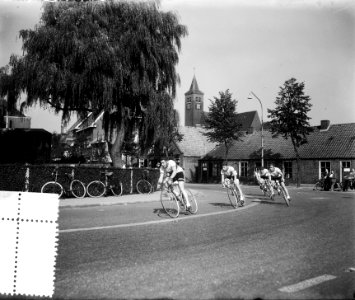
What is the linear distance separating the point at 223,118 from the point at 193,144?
1158 centimetres

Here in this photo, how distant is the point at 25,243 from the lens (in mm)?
3062

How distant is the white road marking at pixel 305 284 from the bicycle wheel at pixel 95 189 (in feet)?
44.5

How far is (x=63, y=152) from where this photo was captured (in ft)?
155

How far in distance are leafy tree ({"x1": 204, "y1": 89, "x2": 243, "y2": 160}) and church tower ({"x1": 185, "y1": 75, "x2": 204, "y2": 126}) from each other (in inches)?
2319

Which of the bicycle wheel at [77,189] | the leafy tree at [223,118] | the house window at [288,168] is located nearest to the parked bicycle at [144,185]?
the bicycle wheel at [77,189]

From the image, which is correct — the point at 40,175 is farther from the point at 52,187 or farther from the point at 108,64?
the point at 108,64

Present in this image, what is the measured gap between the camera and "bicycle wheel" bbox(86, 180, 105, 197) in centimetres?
1677

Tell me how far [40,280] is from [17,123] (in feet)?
194

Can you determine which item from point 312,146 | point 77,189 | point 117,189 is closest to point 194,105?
point 312,146

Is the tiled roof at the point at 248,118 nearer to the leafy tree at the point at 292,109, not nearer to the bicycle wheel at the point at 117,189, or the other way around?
the leafy tree at the point at 292,109

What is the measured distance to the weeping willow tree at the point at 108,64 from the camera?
62.9 feet

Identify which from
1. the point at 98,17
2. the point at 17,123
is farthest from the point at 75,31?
the point at 17,123

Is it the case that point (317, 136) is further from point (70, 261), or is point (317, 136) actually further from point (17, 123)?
point (17, 123)

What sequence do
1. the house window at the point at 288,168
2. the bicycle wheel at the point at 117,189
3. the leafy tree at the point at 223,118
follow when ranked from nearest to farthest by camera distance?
1. the bicycle wheel at the point at 117,189
2. the house window at the point at 288,168
3. the leafy tree at the point at 223,118
